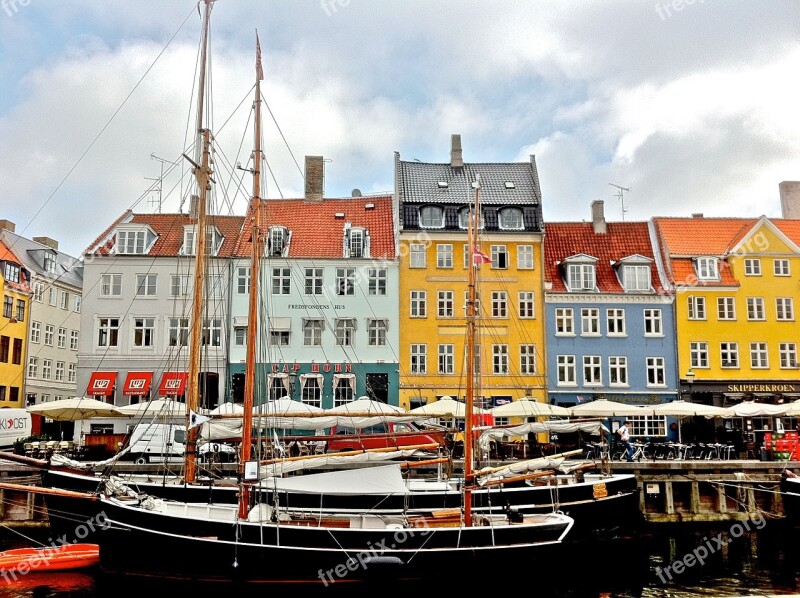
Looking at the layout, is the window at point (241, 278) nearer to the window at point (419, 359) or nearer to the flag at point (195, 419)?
the window at point (419, 359)

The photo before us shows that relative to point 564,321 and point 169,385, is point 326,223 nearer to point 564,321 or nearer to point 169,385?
point 169,385

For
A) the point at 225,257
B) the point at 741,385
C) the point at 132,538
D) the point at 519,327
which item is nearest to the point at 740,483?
the point at 741,385

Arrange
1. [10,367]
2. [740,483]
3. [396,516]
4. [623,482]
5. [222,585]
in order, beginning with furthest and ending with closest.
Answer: [10,367], [740,483], [623,482], [396,516], [222,585]

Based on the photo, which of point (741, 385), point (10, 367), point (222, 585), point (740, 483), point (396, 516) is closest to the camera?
point (222, 585)

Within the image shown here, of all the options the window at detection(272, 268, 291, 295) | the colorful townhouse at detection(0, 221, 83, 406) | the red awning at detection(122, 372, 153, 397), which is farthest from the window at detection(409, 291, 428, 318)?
the colorful townhouse at detection(0, 221, 83, 406)

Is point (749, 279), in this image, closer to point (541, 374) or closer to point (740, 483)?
point (541, 374)

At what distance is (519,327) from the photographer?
43.2 meters

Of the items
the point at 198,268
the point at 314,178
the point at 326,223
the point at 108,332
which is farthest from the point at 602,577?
the point at 314,178

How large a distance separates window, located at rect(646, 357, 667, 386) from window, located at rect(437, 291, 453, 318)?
38.3 feet

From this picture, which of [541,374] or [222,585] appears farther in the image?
[541,374]

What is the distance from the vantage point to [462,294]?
43.4m

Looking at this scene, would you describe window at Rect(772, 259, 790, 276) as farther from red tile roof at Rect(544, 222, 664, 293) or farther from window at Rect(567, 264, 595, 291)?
window at Rect(567, 264, 595, 291)

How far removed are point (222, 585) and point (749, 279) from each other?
35.7 meters

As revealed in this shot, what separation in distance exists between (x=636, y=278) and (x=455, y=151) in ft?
46.0
